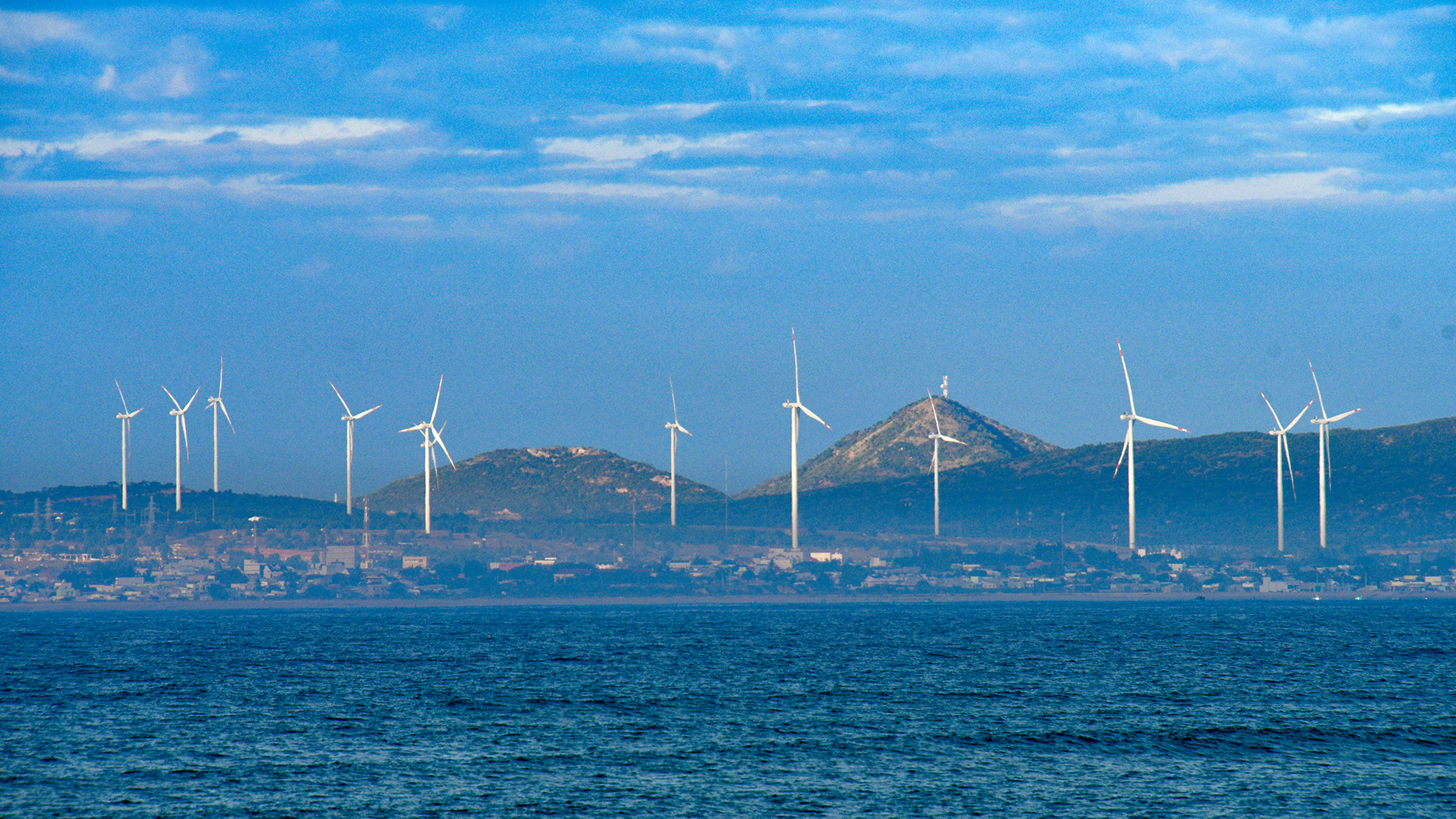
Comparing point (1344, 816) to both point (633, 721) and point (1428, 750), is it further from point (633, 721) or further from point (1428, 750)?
point (633, 721)

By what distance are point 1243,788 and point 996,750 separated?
18043 mm

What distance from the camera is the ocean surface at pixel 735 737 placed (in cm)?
7050

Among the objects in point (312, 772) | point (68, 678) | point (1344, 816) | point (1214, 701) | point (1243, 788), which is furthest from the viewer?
point (68, 678)

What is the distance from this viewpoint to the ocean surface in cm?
7050

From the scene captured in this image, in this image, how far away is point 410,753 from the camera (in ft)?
287

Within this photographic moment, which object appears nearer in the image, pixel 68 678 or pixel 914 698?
pixel 914 698

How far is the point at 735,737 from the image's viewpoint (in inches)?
3723

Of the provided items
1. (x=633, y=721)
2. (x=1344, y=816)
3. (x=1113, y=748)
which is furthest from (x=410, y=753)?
(x=1344, y=816)

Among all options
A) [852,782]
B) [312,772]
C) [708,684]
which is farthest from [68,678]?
[852,782]

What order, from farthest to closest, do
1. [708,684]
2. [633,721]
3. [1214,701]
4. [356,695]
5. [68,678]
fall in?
[68,678] < [708,684] < [356,695] < [1214,701] < [633,721]

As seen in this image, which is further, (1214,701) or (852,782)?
(1214,701)

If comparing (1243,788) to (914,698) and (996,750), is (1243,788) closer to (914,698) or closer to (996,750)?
(996,750)

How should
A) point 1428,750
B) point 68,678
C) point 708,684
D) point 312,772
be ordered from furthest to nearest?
point 68,678, point 708,684, point 1428,750, point 312,772

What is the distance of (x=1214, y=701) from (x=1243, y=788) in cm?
4455
